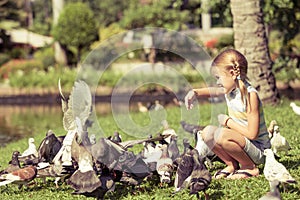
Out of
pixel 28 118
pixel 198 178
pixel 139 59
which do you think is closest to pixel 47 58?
pixel 139 59

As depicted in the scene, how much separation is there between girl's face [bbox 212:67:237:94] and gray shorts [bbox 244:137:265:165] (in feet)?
1.55

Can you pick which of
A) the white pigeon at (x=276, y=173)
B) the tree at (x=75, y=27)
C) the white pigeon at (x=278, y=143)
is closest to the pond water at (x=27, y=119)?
the tree at (x=75, y=27)

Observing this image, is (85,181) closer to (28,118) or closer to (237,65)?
(237,65)

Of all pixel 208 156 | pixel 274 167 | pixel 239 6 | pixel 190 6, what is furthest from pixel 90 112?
pixel 190 6

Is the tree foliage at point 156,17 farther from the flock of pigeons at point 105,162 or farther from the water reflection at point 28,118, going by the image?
the flock of pigeons at point 105,162

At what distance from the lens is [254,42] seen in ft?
39.6

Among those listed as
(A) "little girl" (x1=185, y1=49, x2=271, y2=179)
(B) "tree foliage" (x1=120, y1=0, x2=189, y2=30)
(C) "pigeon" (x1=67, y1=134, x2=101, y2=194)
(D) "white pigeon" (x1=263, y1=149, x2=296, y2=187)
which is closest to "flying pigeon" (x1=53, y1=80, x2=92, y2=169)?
(C) "pigeon" (x1=67, y1=134, x2=101, y2=194)

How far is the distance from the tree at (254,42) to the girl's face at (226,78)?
6.24 metres

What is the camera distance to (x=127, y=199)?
5727 mm

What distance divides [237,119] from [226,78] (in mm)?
392

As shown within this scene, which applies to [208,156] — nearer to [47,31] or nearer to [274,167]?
[274,167]

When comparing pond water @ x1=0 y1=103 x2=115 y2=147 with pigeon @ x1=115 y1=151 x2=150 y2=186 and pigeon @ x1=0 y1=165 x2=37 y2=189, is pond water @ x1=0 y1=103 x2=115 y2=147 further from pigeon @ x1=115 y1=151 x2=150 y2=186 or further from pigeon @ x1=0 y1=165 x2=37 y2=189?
pigeon @ x1=115 y1=151 x2=150 y2=186

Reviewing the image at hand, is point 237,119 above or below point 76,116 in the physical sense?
below

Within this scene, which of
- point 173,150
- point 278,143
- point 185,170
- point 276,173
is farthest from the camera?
point 278,143
